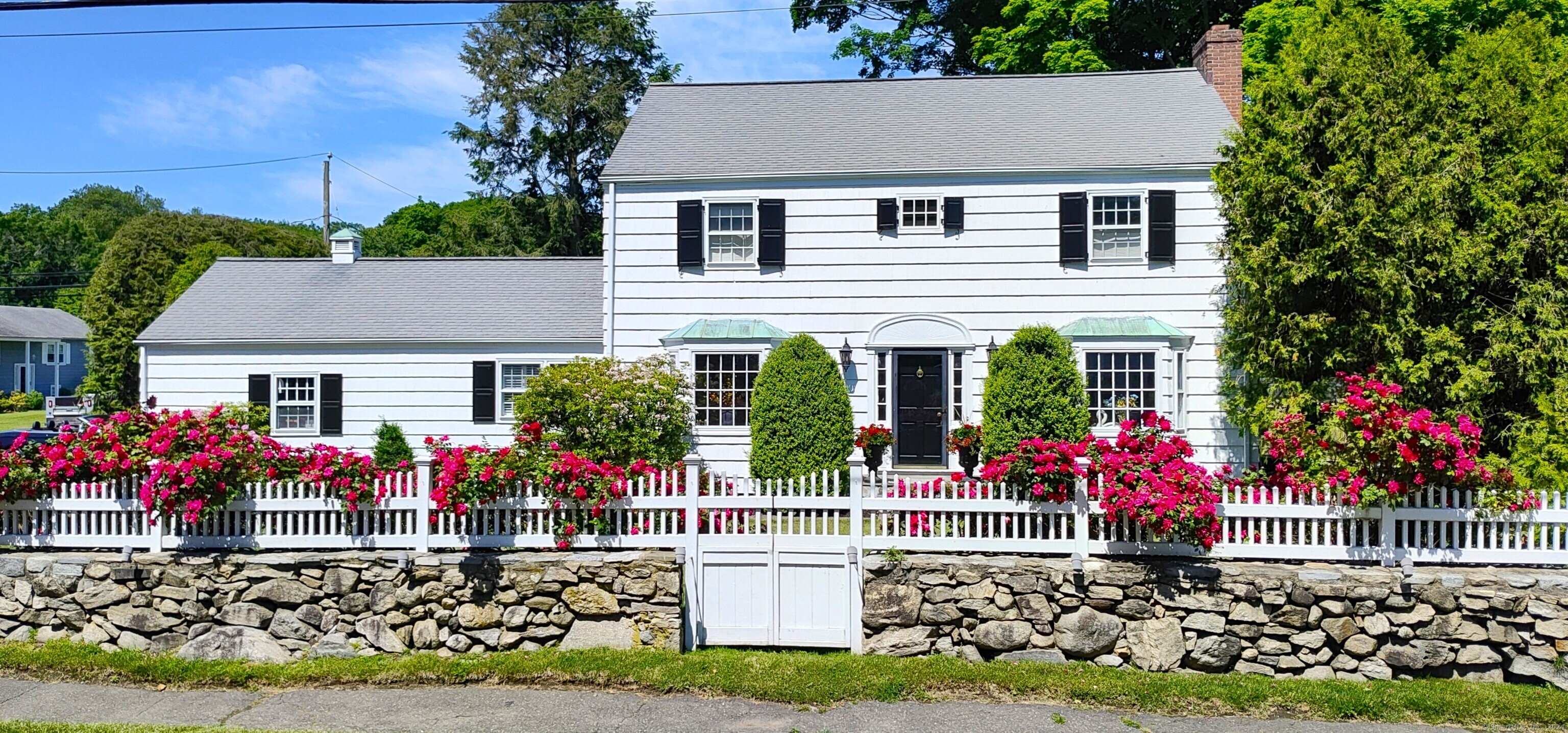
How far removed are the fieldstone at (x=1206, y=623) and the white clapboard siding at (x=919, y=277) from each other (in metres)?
5.89

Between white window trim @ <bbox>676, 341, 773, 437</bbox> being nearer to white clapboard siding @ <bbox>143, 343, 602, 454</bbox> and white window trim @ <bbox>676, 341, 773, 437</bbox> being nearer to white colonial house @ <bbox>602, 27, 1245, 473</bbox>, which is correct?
white colonial house @ <bbox>602, 27, 1245, 473</bbox>

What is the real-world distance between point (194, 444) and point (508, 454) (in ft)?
8.74

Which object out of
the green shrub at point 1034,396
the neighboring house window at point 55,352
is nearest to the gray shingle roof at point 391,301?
the green shrub at point 1034,396

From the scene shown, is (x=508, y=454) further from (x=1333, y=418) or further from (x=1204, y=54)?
(x=1204, y=54)

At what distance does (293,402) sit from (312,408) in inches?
14.4

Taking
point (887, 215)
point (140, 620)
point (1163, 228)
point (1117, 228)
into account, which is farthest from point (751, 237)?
point (140, 620)

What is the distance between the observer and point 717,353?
13508 mm

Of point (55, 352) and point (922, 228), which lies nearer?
point (922, 228)

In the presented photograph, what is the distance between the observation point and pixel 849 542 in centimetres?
800

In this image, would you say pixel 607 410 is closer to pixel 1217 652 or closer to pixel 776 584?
pixel 776 584

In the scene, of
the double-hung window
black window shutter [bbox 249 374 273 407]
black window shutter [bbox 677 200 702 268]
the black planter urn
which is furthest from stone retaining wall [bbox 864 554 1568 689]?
black window shutter [bbox 249 374 273 407]

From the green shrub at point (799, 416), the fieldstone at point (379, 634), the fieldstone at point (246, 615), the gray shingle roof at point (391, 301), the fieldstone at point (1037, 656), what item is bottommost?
the fieldstone at point (1037, 656)

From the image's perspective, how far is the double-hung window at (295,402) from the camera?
15.7 m

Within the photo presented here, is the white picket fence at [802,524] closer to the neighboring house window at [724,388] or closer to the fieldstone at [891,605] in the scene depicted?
the fieldstone at [891,605]
